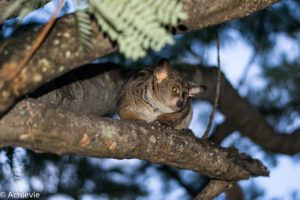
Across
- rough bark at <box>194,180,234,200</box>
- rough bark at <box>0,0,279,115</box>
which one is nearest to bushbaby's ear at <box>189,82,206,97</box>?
rough bark at <box>194,180,234,200</box>

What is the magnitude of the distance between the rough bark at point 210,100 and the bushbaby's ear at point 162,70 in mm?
812

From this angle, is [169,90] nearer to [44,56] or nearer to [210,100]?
[210,100]

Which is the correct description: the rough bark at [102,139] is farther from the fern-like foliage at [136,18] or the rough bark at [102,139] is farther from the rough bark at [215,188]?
the fern-like foliage at [136,18]

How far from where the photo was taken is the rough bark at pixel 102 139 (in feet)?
6.95

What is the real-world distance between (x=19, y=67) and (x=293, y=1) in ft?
17.8

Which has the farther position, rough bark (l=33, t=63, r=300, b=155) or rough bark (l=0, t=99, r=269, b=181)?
rough bark (l=33, t=63, r=300, b=155)

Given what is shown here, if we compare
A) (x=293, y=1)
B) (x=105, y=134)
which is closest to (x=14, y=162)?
(x=105, y=134)

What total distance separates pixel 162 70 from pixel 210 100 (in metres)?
2.09

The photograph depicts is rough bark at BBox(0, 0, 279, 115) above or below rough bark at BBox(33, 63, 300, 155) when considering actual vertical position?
above

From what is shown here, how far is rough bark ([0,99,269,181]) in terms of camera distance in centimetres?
212

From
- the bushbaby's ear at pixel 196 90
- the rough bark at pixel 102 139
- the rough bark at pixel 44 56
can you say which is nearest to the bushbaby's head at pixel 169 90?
the bushbaby's ear at pixel 196 90

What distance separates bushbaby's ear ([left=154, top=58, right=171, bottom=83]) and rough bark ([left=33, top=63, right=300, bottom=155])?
2.66 feet

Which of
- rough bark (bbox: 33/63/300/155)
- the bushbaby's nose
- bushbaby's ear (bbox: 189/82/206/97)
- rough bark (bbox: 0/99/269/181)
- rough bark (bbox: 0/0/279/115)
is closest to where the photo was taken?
rough bark (bbox: 0/0/279/115)

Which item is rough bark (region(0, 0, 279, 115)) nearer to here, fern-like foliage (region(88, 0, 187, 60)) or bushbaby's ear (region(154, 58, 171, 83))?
fern-like foliage (region(88, 0, 187, 60))
